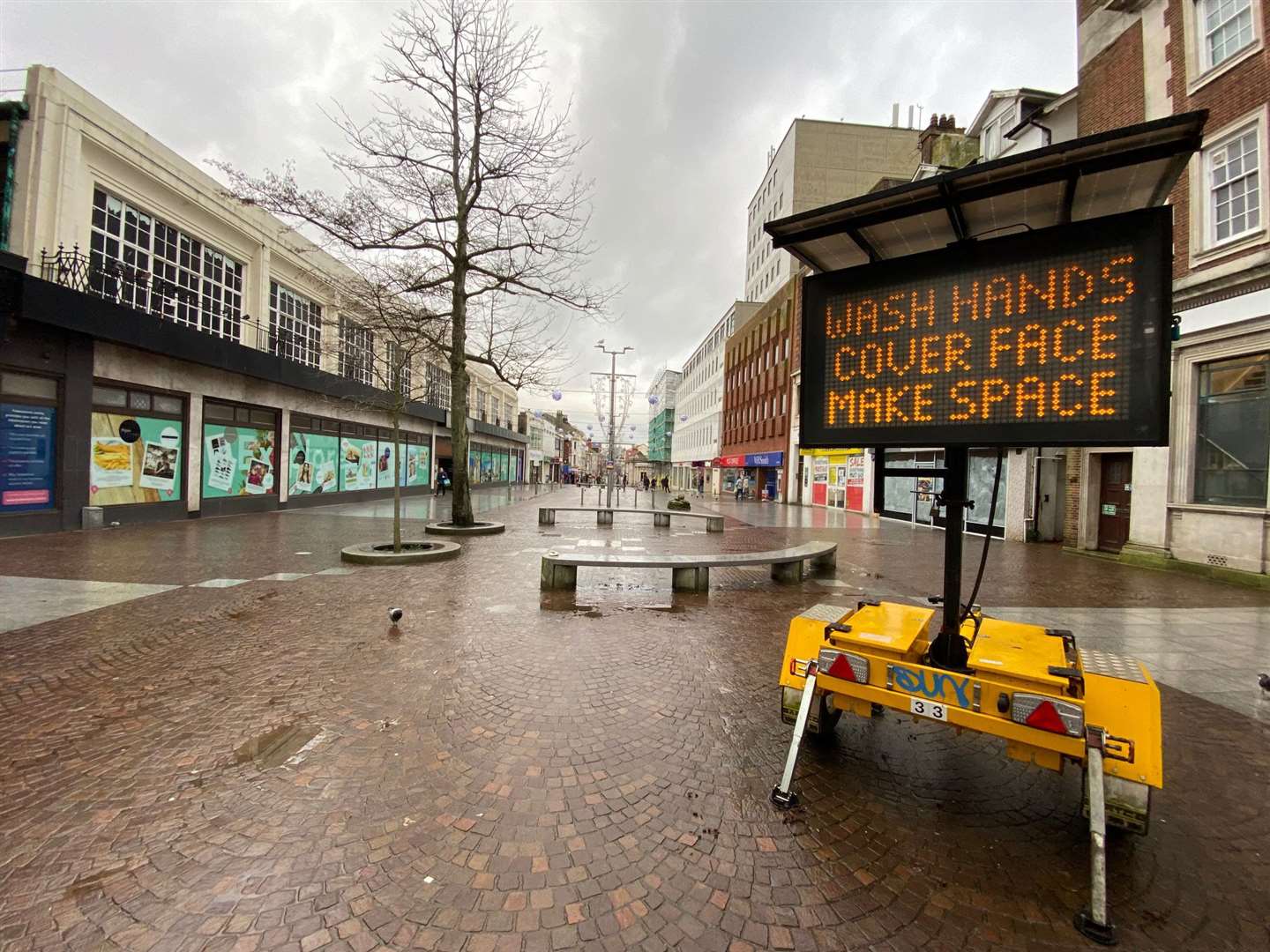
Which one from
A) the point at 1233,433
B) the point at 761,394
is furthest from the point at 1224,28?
the point at 761,394

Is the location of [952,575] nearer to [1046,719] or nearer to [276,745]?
[1046,719]

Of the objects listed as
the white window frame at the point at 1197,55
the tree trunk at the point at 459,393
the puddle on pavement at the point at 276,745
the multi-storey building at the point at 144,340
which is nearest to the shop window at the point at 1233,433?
the white window frame at the point at 1197,55

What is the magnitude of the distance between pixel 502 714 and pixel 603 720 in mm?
763

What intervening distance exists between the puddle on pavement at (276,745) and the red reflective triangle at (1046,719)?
13.7 feet

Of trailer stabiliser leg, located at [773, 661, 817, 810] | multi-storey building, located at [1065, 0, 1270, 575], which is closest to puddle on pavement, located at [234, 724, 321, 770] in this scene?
trailer stabiliser leg, located at [773, 661, 817, 810]

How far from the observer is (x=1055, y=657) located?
271 cm

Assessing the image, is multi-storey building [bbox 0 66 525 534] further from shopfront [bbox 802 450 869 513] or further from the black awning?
shopfront [bbox 802 450 869 513]

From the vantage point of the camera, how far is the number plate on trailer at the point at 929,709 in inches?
105

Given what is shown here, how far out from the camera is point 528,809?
2.71 meters

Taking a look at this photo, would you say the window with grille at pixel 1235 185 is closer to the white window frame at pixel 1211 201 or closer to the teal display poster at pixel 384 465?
the white window frame at pixel 1211 201

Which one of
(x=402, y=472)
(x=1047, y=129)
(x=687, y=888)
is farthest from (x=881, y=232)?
(x=402, y=472)

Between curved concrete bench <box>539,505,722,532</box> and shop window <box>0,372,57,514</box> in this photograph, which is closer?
shop window <box>0,372,57,514</box>

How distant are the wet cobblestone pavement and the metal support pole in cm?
79

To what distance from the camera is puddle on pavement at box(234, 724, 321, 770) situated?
10.3 feet
